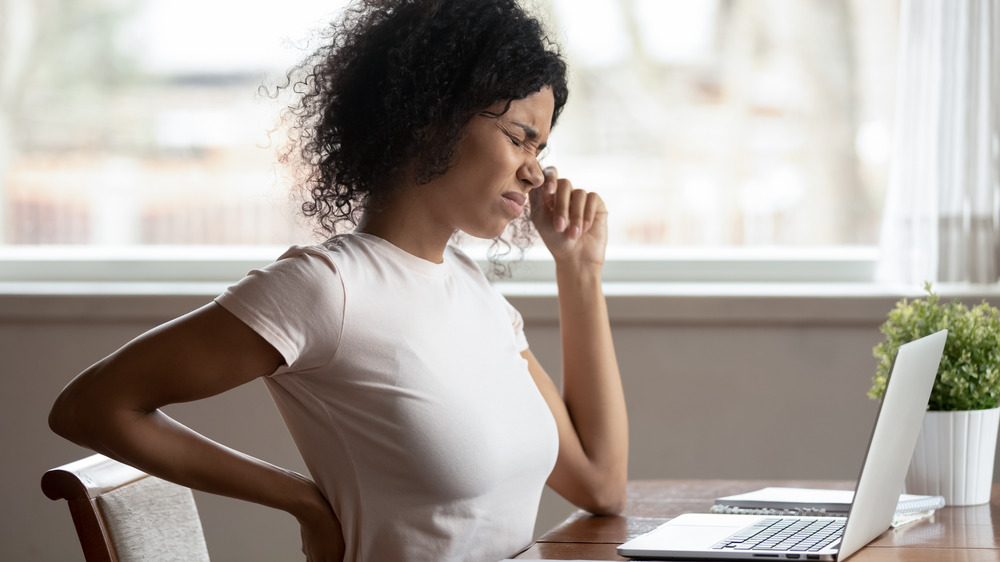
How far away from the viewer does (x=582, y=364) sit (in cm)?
154

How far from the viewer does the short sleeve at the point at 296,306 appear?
3.47ft

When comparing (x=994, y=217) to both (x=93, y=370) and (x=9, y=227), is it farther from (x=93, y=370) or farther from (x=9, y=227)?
(x=9, y=227)

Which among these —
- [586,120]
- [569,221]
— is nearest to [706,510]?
[569,221]

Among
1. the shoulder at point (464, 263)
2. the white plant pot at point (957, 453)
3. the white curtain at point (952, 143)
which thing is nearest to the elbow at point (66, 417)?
the shoulder at point (464, 263)

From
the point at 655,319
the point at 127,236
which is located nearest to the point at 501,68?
the point at 655,319

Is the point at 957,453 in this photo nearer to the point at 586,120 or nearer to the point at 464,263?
the point at 464,263

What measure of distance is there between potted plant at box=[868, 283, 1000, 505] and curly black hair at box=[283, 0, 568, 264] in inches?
26.4

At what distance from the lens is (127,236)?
2867 mm

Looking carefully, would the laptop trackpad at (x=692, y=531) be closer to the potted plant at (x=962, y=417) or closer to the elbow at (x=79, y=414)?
the potted plant at (x=962, y=417)

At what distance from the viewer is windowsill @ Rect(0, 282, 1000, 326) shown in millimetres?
2352

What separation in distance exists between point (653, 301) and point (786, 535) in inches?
50.0

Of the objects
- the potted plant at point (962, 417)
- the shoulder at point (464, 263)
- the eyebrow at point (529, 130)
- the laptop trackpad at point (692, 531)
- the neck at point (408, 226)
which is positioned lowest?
the laptop trackpad at point (692, 531)

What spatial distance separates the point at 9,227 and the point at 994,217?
2474mm

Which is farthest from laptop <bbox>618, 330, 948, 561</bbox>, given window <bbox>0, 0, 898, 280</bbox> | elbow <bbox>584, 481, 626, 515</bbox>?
Answer: window <bbox>0, 0, 898, 280</bbox>
